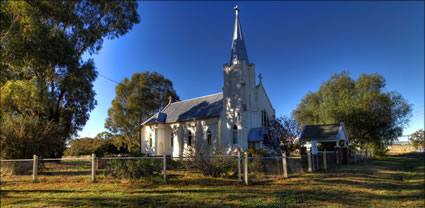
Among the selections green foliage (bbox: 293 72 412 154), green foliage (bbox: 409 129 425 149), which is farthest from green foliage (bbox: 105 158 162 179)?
green foliage (bbox: 409 129 425 149)

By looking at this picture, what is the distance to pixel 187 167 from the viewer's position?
14.1 metres

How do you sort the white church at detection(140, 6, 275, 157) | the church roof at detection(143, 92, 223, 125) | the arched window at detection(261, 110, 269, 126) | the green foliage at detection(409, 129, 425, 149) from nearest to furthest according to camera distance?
1. the white church at detection(140, 6, 275, 157)
2. the arched window at detection(261, 110, 269, 126)
3. the church roof at detection(143, 92, 223, 125)
4. the green foliage at detection(409, 129, 425, 149)

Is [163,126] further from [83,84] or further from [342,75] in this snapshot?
[342,75]

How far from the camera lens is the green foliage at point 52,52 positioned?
16.3 m

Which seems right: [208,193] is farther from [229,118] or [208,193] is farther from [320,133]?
[320,133]

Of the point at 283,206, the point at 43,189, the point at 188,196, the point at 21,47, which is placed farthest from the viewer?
the point at 21,47

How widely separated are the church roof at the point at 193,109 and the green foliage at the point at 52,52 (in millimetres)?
8348

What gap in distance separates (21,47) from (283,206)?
17681mm

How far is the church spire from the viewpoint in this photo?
2597cm

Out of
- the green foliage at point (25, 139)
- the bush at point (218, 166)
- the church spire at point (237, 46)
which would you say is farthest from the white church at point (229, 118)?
the green foliage at point (25, 139)

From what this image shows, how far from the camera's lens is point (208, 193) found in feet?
31.6

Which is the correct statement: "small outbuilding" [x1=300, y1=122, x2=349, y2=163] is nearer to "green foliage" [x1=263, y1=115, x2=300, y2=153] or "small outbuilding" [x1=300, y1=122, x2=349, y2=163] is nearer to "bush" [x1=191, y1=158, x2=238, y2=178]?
"green foliage" [x1=263, y1=115, x2=300, y2=153]

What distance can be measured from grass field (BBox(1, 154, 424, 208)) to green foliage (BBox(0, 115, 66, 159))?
396 cm

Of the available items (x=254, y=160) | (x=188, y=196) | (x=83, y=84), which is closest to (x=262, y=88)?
(x=254, y=160)
